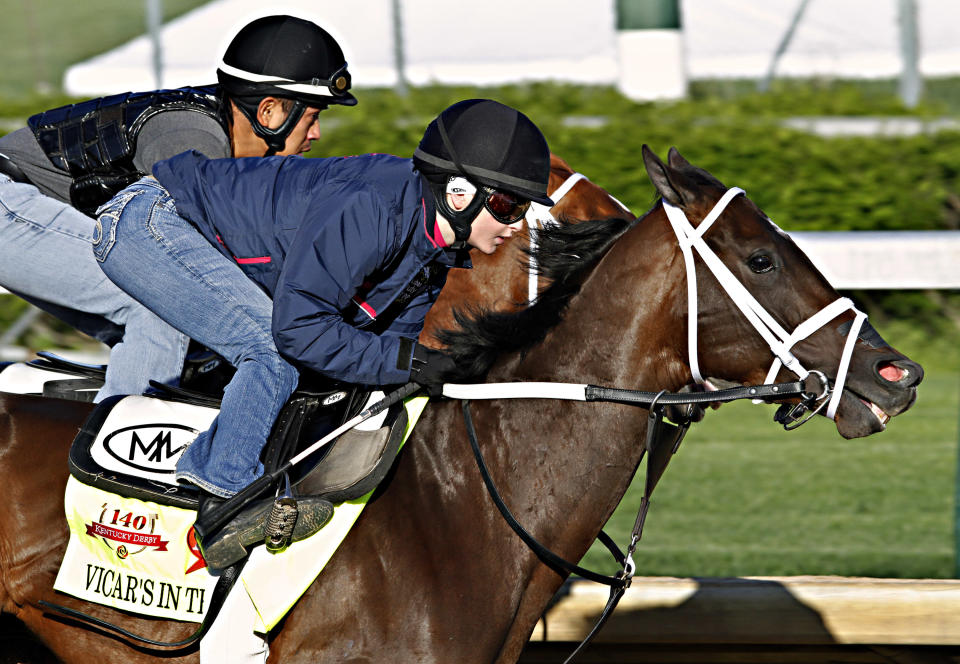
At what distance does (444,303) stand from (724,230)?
5.58 ft

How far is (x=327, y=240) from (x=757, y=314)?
1013mm

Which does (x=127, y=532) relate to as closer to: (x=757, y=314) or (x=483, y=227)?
(x=483, y=227)

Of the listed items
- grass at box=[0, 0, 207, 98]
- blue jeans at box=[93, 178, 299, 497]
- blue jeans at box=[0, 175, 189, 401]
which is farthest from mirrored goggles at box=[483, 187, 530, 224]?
grass at box=[0, 0, 207, 98]

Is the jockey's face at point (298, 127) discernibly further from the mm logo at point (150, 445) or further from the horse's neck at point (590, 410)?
the horse's neck at point (590, 410)

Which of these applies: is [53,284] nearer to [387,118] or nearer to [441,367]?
Answer: [441,367]

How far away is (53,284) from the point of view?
329 cm

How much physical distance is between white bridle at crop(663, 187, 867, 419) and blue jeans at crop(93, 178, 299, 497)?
1.01 m

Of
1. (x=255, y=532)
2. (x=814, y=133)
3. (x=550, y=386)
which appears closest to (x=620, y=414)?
(x=550, y=386)

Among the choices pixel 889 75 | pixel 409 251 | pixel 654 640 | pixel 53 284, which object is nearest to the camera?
pixel 409 251

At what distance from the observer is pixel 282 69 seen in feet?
10.6

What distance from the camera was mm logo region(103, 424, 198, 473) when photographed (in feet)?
9.51

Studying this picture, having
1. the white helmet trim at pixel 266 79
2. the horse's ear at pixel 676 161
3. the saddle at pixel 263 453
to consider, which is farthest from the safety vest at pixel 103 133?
the horse's ear at pixel 676 161

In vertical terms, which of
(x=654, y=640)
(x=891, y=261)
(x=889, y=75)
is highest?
(x=891, y=261)

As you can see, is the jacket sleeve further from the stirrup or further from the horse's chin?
the horse's chin
